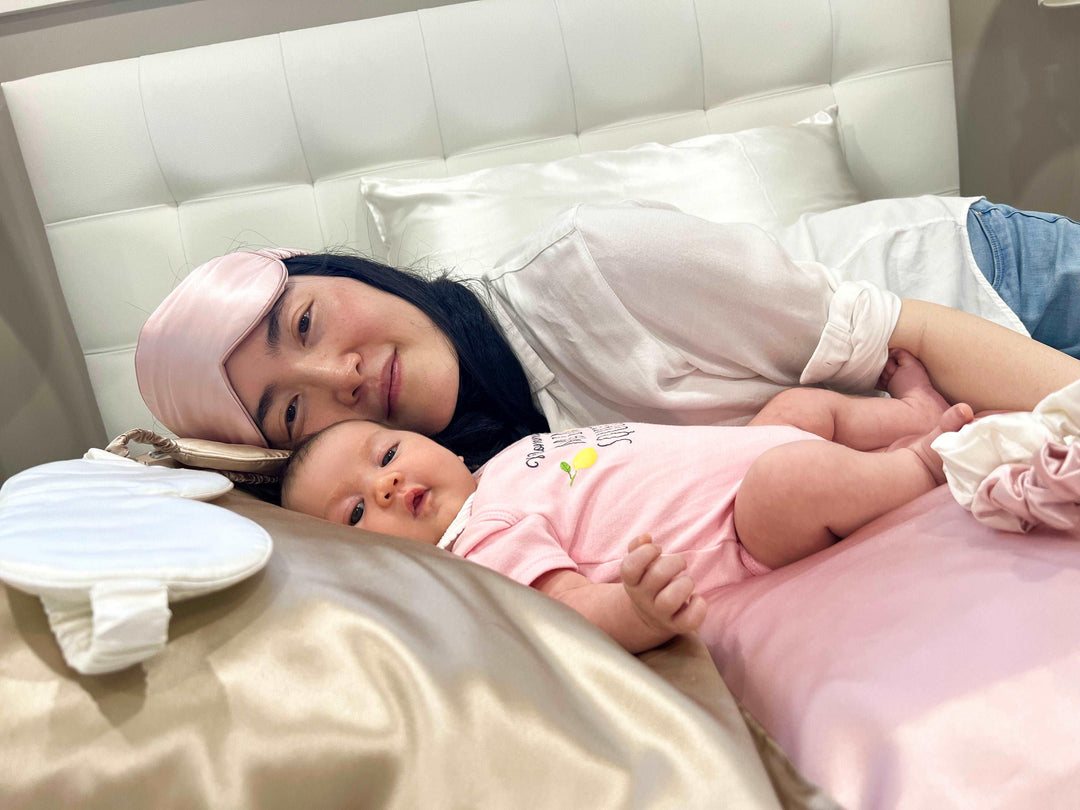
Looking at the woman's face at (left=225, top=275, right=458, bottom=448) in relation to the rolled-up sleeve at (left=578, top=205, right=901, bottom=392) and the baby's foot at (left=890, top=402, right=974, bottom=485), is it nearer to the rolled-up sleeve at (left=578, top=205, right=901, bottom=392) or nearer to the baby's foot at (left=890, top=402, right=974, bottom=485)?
the rolled-up sleeve at (left=578, top=205, right=901, bottom=392)

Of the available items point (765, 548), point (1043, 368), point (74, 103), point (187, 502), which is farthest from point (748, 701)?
point (74, 103)

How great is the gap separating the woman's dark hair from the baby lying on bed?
146 mm

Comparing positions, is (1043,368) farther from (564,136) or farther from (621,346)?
(564,136)

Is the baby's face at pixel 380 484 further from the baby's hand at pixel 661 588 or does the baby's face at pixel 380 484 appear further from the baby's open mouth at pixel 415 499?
the baby's hand at pixel 661 588

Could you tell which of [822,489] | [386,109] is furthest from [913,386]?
[386,109]

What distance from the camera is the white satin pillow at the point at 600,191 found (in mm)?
1569

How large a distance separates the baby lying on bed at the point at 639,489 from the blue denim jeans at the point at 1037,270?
11.6 inches

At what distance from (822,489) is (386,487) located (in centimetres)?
47

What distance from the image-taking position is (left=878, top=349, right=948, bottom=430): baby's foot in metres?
1.03

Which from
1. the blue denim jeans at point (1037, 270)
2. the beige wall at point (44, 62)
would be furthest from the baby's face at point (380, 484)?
the beige wall at point (44, 62)

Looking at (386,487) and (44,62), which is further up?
(44,62)

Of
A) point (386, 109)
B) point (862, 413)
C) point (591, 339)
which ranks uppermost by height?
point (386, 109)

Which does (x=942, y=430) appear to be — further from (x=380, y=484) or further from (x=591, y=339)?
(x=380, y=484)

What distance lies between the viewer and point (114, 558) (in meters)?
0.54
